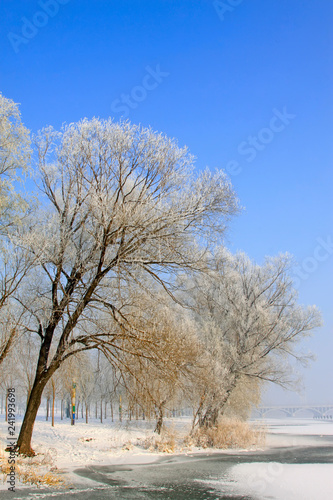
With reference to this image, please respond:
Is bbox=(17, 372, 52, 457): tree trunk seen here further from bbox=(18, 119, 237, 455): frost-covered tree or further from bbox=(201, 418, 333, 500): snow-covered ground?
bbox=(201, 418, 333, 500): snow-covered ground

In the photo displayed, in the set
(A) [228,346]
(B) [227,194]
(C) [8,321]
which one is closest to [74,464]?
(C) [8,321]

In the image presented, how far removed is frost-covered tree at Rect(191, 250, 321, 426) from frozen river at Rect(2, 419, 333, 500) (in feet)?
22.7

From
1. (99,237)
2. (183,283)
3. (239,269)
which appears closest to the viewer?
(99,237)

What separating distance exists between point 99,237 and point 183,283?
2856 millimetres

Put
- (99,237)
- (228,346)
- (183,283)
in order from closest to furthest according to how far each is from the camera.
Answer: (99,237) → (183,283) → (228,346)

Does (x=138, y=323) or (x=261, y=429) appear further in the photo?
(x=261, y=429)

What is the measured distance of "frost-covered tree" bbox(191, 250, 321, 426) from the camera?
21.5 m

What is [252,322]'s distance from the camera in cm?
2222

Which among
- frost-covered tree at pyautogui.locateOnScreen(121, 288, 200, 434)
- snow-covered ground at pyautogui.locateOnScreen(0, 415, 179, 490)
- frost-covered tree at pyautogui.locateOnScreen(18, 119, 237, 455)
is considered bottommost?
snow-covered ground at pyautogui.locateOnScreen(0, 415, 179, 490)

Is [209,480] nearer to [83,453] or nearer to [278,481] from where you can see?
[278,481]

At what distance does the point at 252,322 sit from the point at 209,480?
41.3ft

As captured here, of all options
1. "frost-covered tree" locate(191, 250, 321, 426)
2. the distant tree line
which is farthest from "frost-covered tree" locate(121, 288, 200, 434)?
"frost-covered tree" locate(191, 250, 321, 426)

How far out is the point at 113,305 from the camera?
38.8ft

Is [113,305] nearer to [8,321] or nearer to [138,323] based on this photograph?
[138,323]
